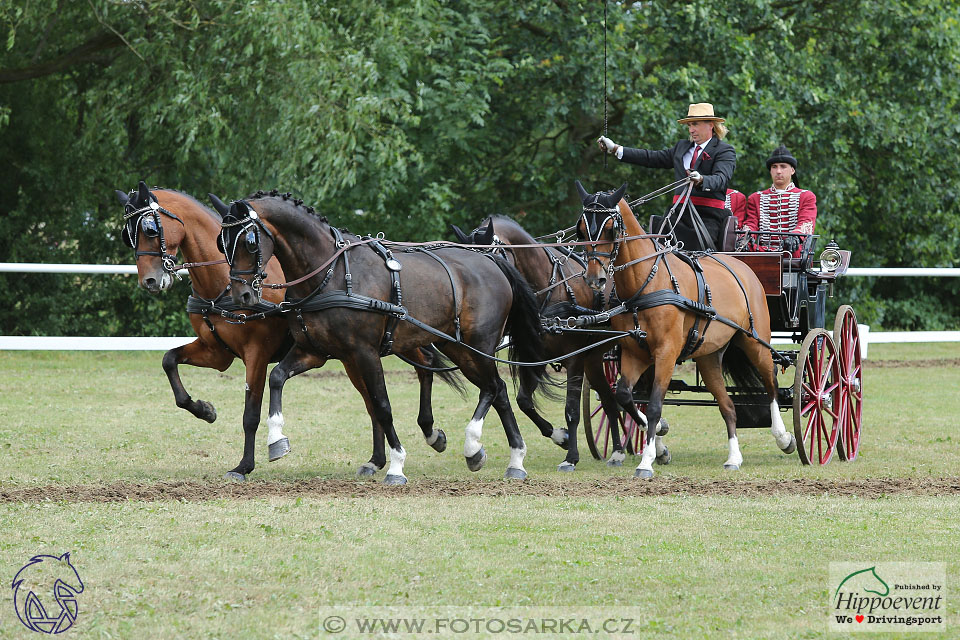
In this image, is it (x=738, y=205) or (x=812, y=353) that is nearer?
(x=812, y=353)

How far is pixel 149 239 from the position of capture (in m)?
8.40

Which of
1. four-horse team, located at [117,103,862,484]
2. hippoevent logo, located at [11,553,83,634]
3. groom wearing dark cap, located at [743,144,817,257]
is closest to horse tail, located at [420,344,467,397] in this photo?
four-horse team, located at [117,103,862,484]

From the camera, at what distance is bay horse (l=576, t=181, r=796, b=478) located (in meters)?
8.67

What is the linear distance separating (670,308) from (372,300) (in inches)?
86.3

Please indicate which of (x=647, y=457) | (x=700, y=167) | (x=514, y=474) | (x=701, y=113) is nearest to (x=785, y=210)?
(x=700, y=167)

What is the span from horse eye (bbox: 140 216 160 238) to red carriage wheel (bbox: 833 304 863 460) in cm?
525

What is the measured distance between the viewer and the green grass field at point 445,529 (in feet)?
17.3

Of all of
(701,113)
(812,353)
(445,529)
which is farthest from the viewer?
(701,113)

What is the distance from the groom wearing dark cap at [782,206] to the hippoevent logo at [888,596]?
4.86m

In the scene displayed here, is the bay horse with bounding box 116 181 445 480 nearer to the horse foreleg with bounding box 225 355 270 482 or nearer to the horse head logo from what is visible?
the horse foreleg with bounding box 225 355 270 482

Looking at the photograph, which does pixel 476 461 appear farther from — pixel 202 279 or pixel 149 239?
pixel 149 239

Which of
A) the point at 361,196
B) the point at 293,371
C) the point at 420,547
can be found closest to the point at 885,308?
the point at 361,196

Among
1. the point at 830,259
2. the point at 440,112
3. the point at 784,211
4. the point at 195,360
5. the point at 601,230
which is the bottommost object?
the point at 195,360

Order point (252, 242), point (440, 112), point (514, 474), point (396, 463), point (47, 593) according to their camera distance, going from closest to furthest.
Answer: point (47, 593) < point (252, 242) < point (396, 463) < point (514, 474) < point (440, 112)
